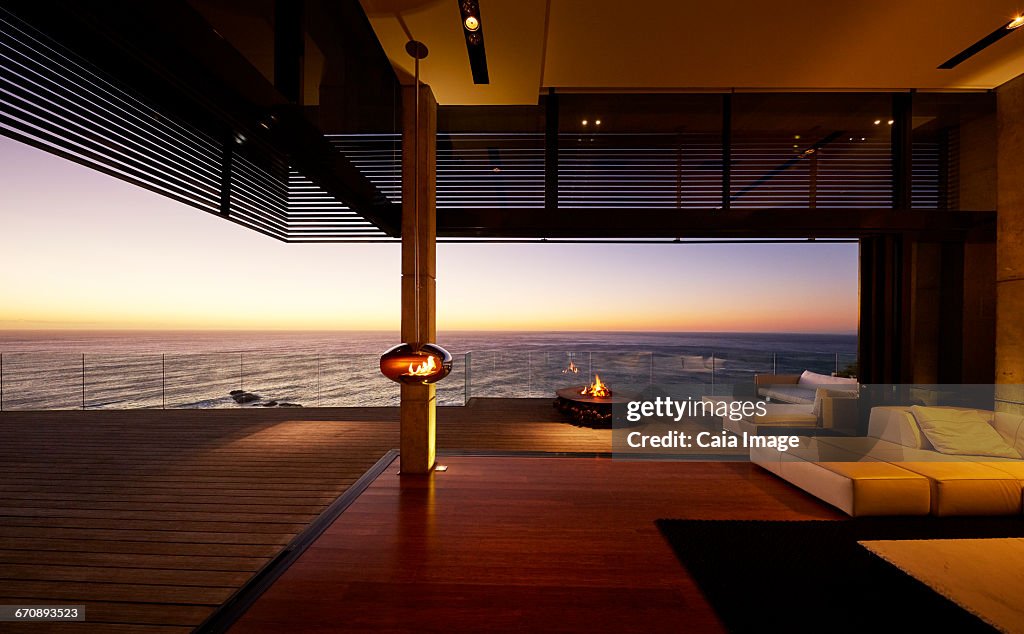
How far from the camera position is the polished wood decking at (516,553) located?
1746mm

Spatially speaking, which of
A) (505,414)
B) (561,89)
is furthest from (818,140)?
(505,414)

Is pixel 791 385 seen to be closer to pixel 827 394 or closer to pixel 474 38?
pixel 827 394

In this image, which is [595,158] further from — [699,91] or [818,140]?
[818,140]

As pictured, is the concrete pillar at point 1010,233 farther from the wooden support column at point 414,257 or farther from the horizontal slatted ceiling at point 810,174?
the wooden support column at point 414,257

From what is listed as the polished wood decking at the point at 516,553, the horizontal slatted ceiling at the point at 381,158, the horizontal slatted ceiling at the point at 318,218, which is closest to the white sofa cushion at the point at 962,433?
the polished wood decking at the point at 516,553

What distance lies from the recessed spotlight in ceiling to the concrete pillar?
3.38ft

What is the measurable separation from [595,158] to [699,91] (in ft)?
3.48

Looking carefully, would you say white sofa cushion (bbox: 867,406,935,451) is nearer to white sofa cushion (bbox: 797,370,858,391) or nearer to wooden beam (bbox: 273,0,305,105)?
white sofa cushion (bbox: 797,370,858,391)

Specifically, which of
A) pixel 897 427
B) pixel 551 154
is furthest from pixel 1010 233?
pixel 551 154

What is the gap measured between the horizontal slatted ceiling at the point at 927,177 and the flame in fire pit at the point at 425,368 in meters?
5.04

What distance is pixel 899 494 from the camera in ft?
8.64

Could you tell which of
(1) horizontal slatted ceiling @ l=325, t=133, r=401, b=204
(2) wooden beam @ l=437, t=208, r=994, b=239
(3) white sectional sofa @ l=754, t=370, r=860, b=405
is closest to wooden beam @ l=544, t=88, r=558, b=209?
(2) wooden beam @ l=437, t=208, r=994, b=239

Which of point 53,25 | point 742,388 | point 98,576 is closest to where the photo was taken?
point 53,25

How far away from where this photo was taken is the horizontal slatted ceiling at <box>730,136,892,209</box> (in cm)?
377
